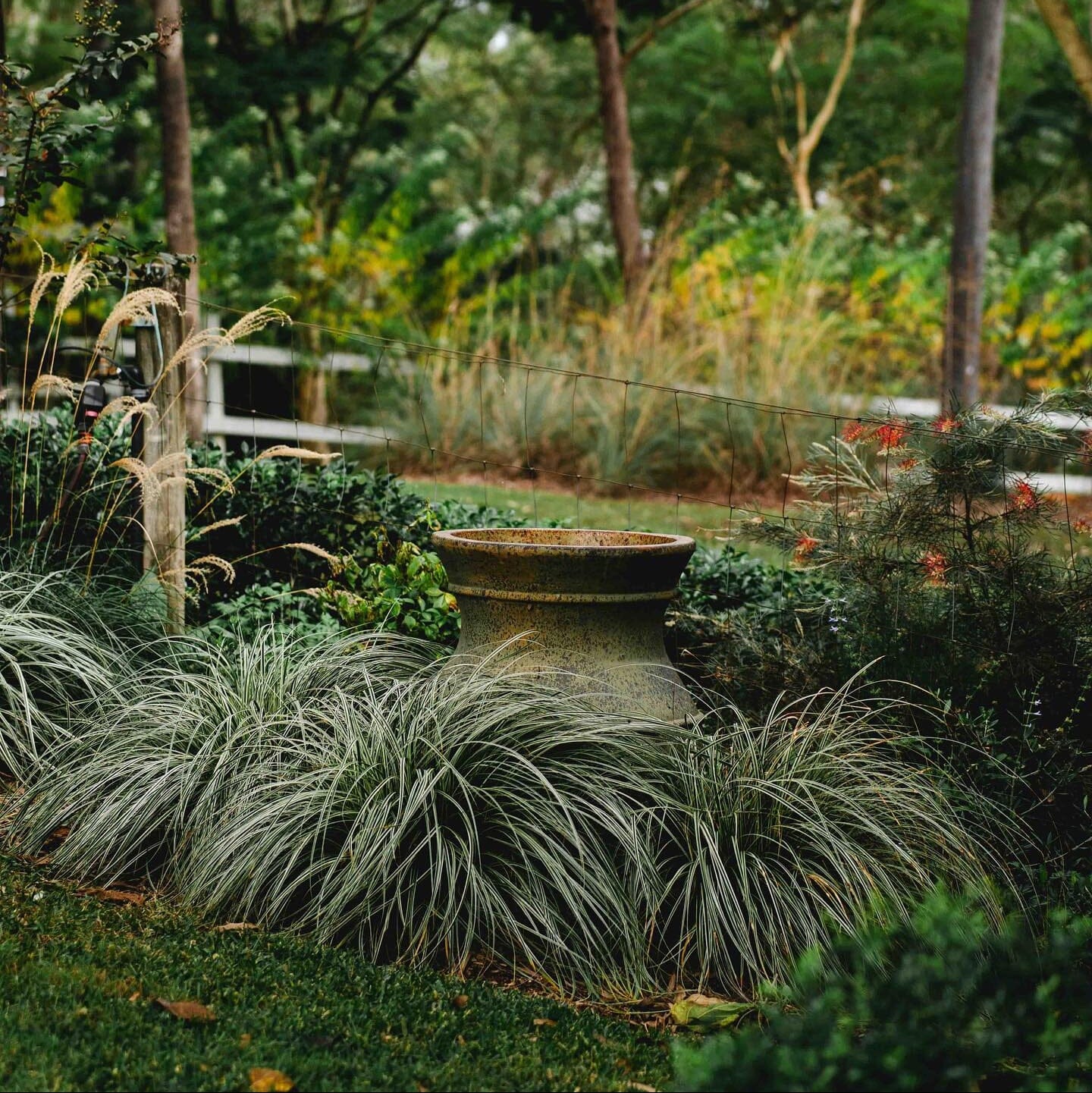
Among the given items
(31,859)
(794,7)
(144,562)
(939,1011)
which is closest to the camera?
(939,1011)

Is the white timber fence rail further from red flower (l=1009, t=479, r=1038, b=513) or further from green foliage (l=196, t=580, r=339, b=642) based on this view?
red flower (l=1009, t=479, r=1038, b=513)

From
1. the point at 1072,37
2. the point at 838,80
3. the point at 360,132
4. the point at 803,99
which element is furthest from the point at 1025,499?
the point at 803,99

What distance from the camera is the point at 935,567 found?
444cm

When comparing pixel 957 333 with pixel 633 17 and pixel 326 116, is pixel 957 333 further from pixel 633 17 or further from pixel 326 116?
pixel 326 116

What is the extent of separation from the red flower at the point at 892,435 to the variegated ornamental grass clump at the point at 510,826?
0.95 m

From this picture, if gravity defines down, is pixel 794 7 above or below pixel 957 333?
above

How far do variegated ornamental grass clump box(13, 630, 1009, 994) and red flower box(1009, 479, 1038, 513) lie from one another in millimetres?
897

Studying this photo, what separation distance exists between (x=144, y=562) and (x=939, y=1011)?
13.4 ft

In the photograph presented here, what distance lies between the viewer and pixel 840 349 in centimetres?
1096

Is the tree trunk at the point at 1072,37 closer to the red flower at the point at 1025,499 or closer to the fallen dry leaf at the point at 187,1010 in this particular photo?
the red flower at the point at 1025,499

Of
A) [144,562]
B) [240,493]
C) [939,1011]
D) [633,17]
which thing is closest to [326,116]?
[633,17]

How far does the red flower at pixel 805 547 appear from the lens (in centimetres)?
474

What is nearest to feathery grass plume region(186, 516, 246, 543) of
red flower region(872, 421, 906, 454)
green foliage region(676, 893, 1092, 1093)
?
red flower region(872, 421, 906, 454)

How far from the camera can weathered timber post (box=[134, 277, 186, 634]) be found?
5293 millimetres
